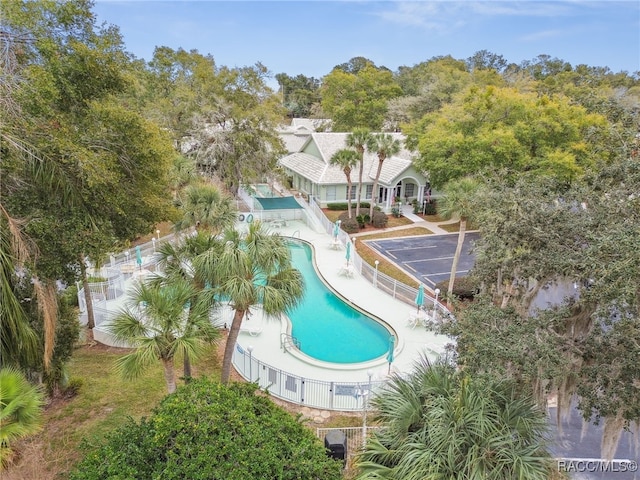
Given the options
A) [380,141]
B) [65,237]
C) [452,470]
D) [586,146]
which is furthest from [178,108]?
[452,470]

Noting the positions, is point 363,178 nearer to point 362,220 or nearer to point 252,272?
point 362,220

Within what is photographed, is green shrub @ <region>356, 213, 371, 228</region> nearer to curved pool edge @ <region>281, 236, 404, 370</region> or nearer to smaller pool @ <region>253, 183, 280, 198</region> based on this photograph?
curved pool edge @ <region>281, 236, 404, 370</region>

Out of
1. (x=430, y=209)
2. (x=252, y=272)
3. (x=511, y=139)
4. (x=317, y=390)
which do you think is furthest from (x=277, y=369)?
(x=430, y=209)

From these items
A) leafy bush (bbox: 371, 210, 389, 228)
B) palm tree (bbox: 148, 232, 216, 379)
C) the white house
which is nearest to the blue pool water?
palm tree (bbox: 148, 232, 216, 379)

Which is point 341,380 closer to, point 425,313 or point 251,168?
point 425,313

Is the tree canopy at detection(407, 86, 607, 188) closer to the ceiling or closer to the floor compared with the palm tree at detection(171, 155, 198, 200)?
closer to the ceiling

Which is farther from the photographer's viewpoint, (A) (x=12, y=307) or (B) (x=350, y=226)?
(B) (x=350, y=226)
